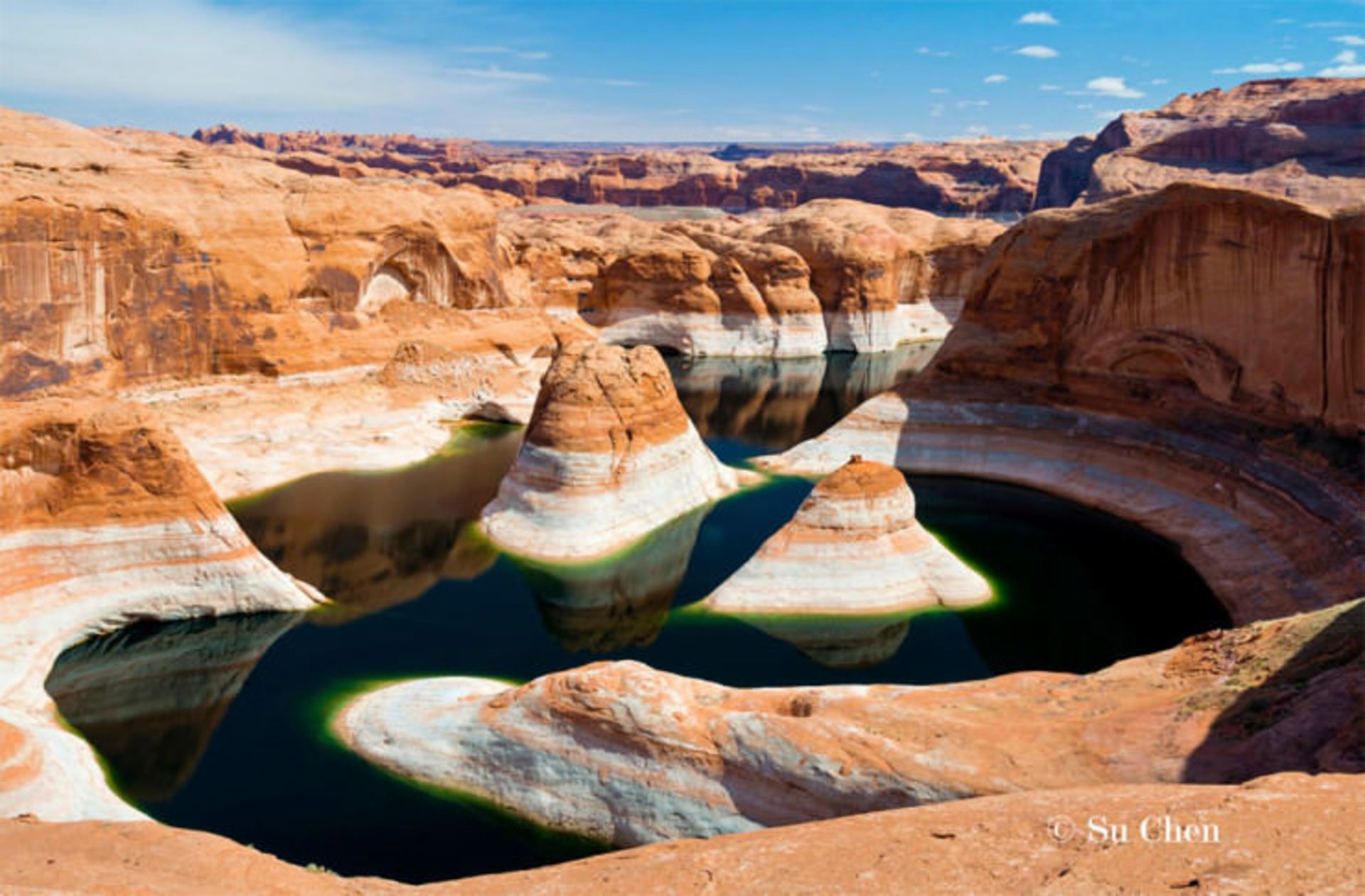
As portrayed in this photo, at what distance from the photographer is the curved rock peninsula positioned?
1655 cm

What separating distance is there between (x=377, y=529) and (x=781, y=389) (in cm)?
2501

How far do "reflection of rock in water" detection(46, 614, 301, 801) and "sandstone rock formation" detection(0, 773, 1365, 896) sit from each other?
532 cm

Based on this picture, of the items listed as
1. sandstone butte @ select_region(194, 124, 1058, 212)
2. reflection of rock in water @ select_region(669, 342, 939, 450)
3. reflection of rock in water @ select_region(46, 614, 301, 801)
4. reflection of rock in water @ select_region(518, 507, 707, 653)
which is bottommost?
reflection of rock in water @ select_region(46, 614, 301, 801)

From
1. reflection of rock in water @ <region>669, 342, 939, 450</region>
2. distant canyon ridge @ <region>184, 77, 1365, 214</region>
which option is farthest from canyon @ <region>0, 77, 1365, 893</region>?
distant canyon ridge @ <region>184, 77, 1365, 214</region>

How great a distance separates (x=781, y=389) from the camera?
1780 inches

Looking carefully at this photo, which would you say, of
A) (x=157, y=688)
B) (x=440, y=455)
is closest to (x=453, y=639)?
(x=157, y=688)

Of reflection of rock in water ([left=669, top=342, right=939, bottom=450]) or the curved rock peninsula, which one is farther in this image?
reflection of rock in water ([left=669, top=342, right=939, bottom=450])

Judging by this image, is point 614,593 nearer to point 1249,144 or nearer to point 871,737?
point 871,737

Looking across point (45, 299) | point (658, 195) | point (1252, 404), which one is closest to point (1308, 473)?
point (1252, 404)

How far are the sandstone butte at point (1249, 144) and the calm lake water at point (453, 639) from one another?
169 ft

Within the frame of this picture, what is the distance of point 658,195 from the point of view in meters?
118

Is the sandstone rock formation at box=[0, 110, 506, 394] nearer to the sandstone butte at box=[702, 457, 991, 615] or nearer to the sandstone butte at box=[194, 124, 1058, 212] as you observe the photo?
the sandstone butte at box=[702, 457, 991, 615]

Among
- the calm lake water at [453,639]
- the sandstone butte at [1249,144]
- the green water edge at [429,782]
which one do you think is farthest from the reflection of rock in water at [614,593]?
the sandstone butte at [1249,144]

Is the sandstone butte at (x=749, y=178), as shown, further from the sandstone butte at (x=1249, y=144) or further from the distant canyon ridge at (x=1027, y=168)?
the sandstone butte at (x=1249, y=144)
